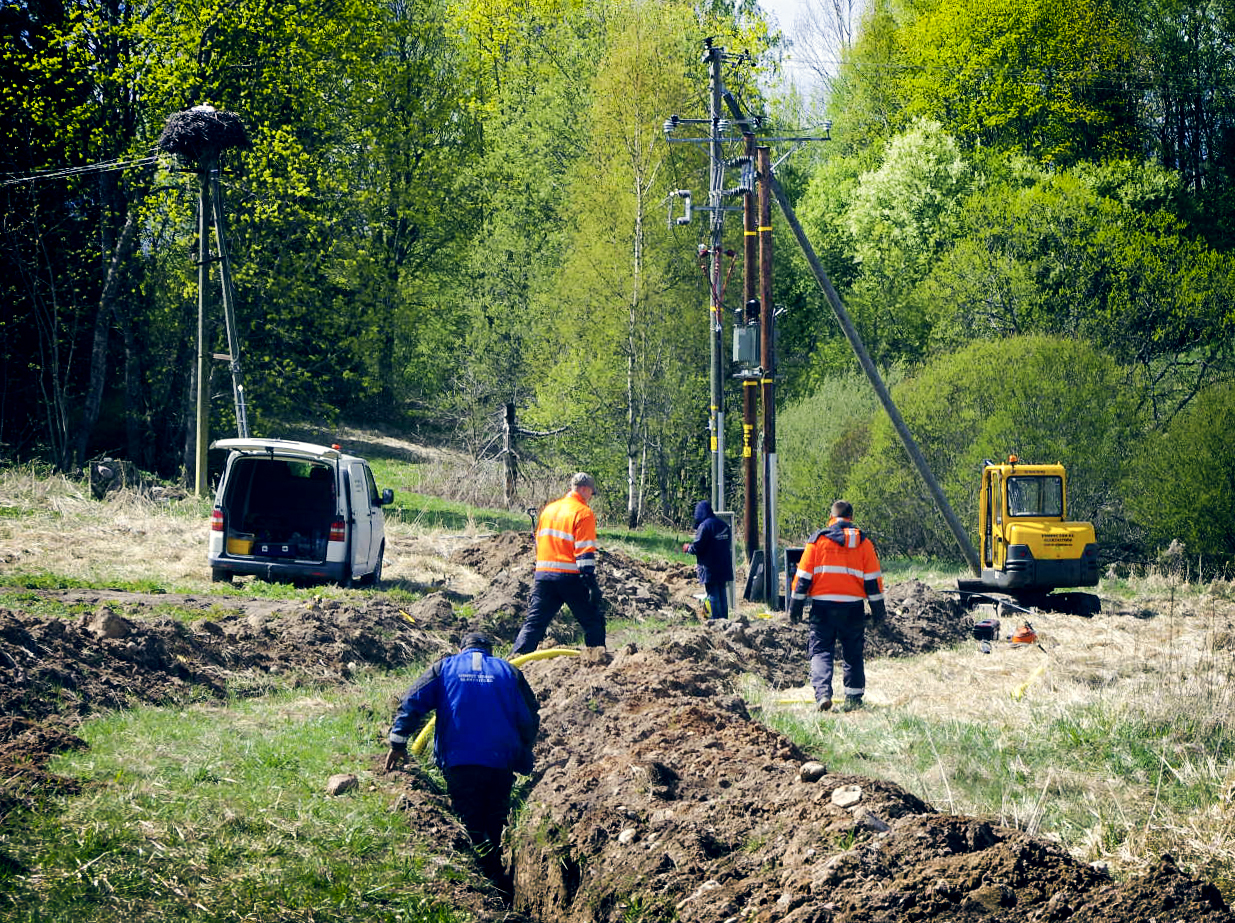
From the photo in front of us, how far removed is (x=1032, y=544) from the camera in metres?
20.2

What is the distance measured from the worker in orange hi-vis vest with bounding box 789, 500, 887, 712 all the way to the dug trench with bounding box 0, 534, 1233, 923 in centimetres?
96

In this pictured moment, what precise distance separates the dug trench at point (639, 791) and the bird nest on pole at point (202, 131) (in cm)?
1182

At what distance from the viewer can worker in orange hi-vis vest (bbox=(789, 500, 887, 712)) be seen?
11.3m

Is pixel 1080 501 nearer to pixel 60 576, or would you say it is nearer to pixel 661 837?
pixel 60 576

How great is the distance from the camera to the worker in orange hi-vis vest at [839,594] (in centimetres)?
1131

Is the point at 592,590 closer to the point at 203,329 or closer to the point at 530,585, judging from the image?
the point at 530,585

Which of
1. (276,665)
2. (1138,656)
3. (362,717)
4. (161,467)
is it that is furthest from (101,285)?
(1138,656)

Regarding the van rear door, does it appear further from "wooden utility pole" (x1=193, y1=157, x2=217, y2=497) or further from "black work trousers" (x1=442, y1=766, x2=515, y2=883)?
"black work trousers" (x1=442, y1=766, x2=515, y2=883)

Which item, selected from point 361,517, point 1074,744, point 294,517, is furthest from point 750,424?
point 1074,744

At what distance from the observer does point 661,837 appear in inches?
274

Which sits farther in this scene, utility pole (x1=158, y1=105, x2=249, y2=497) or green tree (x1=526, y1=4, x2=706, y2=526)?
Answer: green tree (x1=526, y1=4, x2=706, y2=526)

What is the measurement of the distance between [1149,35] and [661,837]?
43.6m

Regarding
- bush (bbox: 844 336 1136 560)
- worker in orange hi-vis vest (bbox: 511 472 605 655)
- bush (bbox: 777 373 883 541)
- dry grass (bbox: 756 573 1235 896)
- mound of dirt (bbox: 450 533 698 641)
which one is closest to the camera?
dry grass (bbox: 756 573 1235 896)

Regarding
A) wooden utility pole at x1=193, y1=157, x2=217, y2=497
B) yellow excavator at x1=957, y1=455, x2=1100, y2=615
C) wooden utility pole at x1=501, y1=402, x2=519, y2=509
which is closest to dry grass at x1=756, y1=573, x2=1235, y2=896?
yellow excavator at x1=957, y1=455, x2=1100, y2=615
